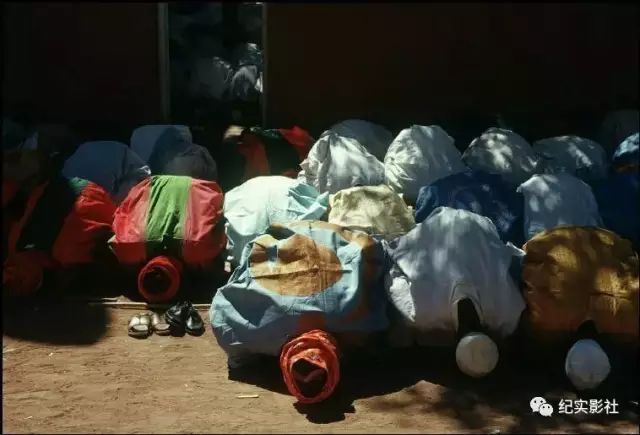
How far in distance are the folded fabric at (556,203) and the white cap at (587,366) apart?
1.21 m

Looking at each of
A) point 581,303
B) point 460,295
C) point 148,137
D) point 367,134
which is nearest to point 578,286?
point 581,303

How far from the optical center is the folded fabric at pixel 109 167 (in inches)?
276

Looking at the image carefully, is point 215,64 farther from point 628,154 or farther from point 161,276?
point 628,154

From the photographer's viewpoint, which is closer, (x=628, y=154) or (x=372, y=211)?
(x=372, y=211)

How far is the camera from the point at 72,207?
6426 mm

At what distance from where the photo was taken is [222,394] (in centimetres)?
515

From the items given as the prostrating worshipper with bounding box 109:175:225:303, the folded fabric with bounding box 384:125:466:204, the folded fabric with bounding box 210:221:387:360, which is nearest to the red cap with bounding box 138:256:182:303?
the prostrating worshipper with bounding box 109:175:225:303

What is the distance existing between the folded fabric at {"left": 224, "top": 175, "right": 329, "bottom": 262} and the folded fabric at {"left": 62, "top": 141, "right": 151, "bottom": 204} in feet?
3.02

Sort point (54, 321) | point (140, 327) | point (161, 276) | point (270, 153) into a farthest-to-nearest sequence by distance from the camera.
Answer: point (270, 153), point (161, 276), point (54, 321), point (140, 327)

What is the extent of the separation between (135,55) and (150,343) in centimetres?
344

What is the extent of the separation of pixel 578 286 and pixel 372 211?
1.56m

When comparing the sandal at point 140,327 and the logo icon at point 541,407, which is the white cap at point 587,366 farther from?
the sandal at point 140,327

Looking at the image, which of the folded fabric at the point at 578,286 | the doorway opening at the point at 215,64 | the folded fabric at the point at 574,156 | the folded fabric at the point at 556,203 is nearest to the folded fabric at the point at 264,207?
the folded fabric at the point at 556,203

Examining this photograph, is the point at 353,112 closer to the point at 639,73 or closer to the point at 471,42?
the point at 471,42
